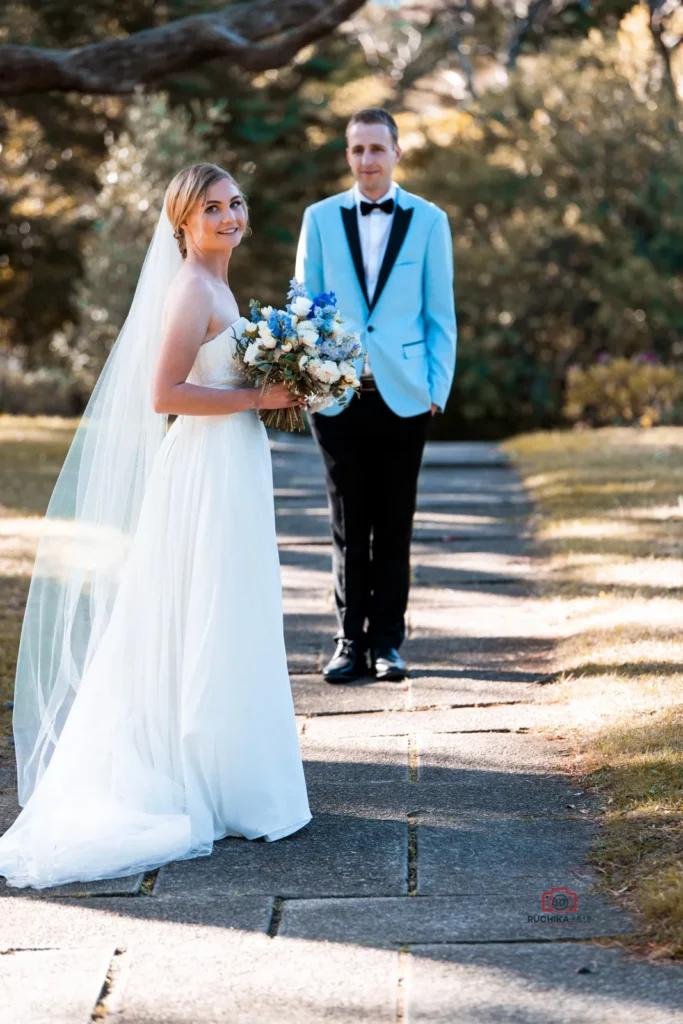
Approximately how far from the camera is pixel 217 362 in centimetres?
400

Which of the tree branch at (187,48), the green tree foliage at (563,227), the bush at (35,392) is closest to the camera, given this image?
the tree branch at (187,48)

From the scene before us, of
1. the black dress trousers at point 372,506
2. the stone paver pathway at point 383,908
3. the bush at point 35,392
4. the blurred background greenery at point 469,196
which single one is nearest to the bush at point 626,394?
the blurred background greenery at point 469,196

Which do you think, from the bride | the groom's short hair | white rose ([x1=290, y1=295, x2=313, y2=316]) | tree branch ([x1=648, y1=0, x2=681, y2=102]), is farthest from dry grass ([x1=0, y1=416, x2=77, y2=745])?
tree branch ([x1=648, y1=0, x2=681, y2=102])

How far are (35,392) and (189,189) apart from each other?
15359 millimetres

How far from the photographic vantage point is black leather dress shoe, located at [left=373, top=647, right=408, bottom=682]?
555 centimetres

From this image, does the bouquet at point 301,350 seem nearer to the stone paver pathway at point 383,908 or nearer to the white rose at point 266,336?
the white rose at point 266,336

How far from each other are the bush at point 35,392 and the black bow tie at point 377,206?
13.5 metres

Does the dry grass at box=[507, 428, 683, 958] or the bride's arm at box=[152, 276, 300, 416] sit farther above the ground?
the bride's arm at box=[152, 276, 300, 416]

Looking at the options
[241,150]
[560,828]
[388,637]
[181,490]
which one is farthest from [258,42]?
[241,150]

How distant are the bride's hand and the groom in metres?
1.34

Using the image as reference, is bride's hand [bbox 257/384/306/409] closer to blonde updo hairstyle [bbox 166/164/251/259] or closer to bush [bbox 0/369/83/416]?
blonde updo hairstyle [bbox 166/164/251/259]

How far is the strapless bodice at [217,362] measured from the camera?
3988 mm

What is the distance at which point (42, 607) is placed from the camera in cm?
415

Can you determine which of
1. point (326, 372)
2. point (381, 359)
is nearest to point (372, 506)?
point (381, 359)
